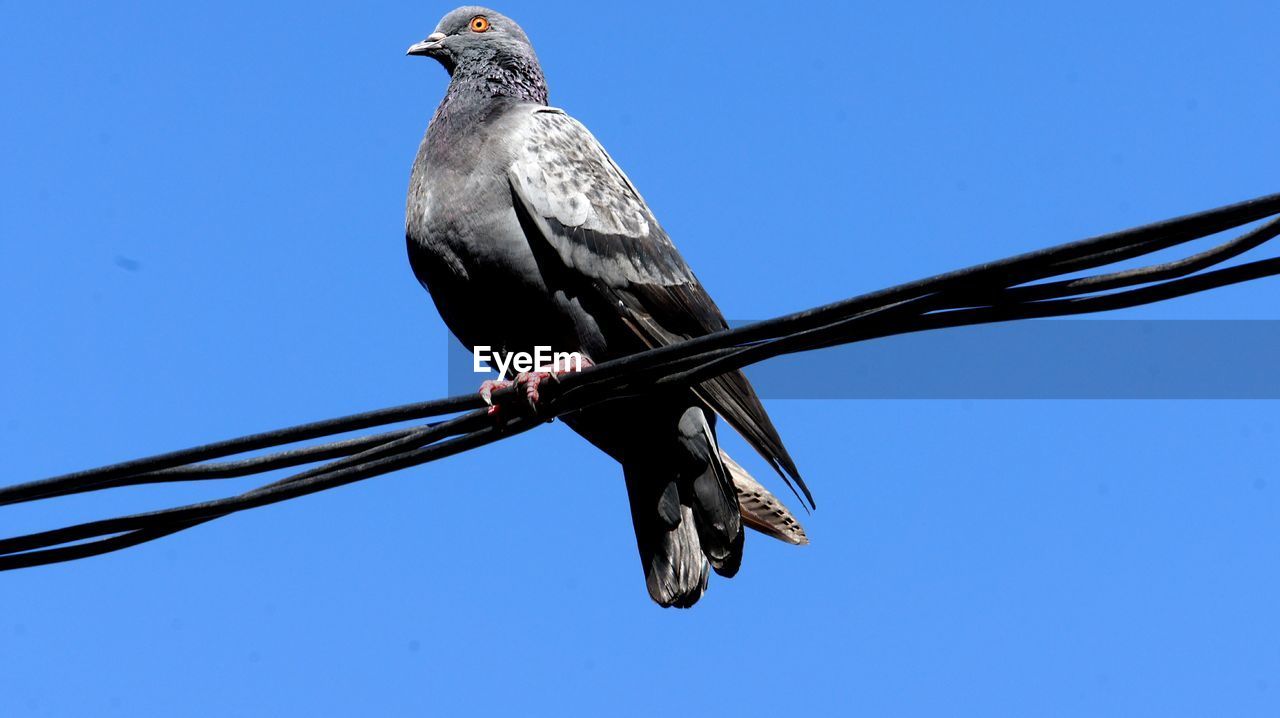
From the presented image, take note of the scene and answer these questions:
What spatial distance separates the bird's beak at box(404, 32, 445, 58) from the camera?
23.5 feet

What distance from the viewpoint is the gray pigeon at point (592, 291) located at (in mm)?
5836

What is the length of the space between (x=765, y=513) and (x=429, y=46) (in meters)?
2.89

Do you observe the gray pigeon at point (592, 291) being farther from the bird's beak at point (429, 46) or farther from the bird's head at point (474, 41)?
the bird's beak at point (429, 46)

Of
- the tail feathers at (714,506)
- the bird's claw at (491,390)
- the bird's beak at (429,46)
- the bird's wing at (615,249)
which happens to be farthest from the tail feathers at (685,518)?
the bird's beak at (429,46)

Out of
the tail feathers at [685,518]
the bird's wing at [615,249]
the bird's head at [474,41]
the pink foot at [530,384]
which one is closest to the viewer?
the pink foot at [530,384]

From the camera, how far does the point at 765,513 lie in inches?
253

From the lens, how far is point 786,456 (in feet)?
19.0

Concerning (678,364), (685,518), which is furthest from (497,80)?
(678,364)

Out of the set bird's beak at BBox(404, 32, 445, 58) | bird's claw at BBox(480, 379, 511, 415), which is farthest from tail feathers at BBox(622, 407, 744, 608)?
bird's beak at BBox(404, 32, 445, 58)

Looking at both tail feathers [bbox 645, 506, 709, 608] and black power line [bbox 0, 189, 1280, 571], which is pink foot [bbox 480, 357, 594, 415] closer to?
black power line [bbox 0, 189, 1280, 571]

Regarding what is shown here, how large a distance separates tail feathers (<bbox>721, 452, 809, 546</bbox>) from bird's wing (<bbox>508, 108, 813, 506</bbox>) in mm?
615

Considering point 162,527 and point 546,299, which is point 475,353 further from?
point 162,527

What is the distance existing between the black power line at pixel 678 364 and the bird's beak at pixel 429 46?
3003mm

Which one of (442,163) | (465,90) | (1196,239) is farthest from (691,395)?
(1196,239)
